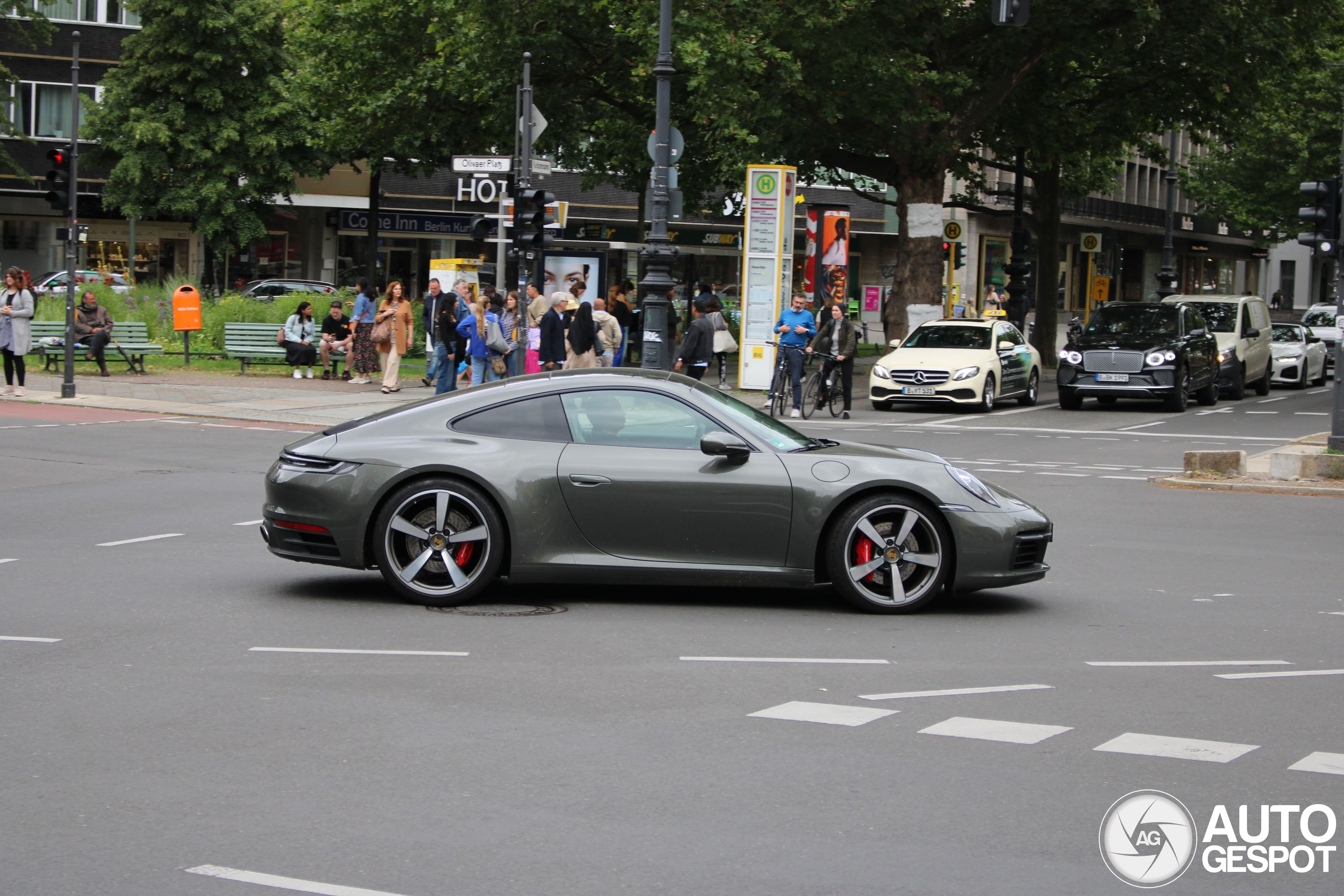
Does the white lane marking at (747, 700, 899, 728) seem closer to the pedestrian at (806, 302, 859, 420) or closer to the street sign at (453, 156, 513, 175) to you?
the pedestrian at (806, 302, 859, 420)

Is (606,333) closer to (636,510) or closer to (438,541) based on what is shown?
(438,541)

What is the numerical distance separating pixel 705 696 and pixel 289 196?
47.6m

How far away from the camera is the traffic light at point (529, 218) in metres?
23.5

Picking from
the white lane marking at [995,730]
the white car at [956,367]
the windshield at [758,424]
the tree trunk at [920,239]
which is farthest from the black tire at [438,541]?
the tree trunk at [920,239]

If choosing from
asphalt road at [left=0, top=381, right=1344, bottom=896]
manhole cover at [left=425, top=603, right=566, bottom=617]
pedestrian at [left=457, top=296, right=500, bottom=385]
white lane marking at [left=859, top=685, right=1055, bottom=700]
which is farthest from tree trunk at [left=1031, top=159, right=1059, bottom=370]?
white lane marking at [left=859, top=685, right=1055, bottom=700]

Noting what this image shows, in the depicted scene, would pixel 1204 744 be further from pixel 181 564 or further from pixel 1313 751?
pixel 181 564

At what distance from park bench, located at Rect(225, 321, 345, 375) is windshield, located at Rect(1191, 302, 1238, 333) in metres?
15.9

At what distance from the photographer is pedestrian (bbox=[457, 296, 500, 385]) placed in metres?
23.7

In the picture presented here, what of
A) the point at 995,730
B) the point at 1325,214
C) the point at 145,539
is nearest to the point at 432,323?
the point at 1325,214

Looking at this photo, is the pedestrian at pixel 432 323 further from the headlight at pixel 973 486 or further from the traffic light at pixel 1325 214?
the headlight at pixel 973 486

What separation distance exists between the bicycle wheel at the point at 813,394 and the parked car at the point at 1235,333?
8.02 metres

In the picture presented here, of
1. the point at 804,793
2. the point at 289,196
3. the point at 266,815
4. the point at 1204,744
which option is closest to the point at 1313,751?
the point at 1204,744

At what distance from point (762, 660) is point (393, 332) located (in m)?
19.6

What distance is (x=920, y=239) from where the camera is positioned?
105 feet
